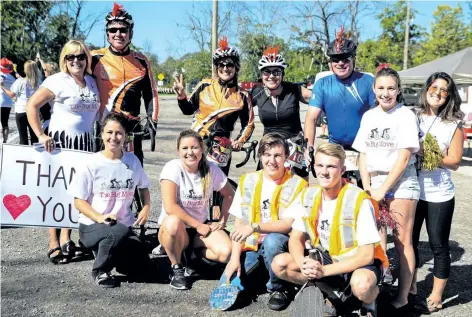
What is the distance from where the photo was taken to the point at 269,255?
4.00 metres

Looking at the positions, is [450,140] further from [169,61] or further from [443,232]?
[169,61]

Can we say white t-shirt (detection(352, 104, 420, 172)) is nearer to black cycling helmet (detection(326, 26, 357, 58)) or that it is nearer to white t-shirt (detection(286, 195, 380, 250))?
white t-shirt (detection(286, 195, 380, 250))

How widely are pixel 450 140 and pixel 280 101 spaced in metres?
1.70

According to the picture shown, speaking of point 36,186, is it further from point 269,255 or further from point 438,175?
point 438,175

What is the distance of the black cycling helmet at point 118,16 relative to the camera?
16.1 ft

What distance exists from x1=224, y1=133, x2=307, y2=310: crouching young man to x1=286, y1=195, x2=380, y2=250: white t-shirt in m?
0.20

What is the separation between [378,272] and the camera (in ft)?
11.6

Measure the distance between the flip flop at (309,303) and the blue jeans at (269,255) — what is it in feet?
1.84

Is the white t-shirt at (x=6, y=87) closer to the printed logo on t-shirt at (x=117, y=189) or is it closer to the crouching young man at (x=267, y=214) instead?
the printed logo on t-shirt at (x=117, y=189)

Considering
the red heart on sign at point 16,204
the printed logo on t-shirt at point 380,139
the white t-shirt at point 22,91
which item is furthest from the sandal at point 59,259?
the white t-shirt at point 22,91

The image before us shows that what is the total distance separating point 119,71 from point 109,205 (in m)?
1.35

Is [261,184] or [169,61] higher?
[169,61]

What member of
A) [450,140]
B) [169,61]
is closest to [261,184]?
[450,140]

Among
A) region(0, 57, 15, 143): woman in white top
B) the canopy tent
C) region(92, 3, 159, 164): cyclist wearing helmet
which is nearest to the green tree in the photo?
the canopy tent
